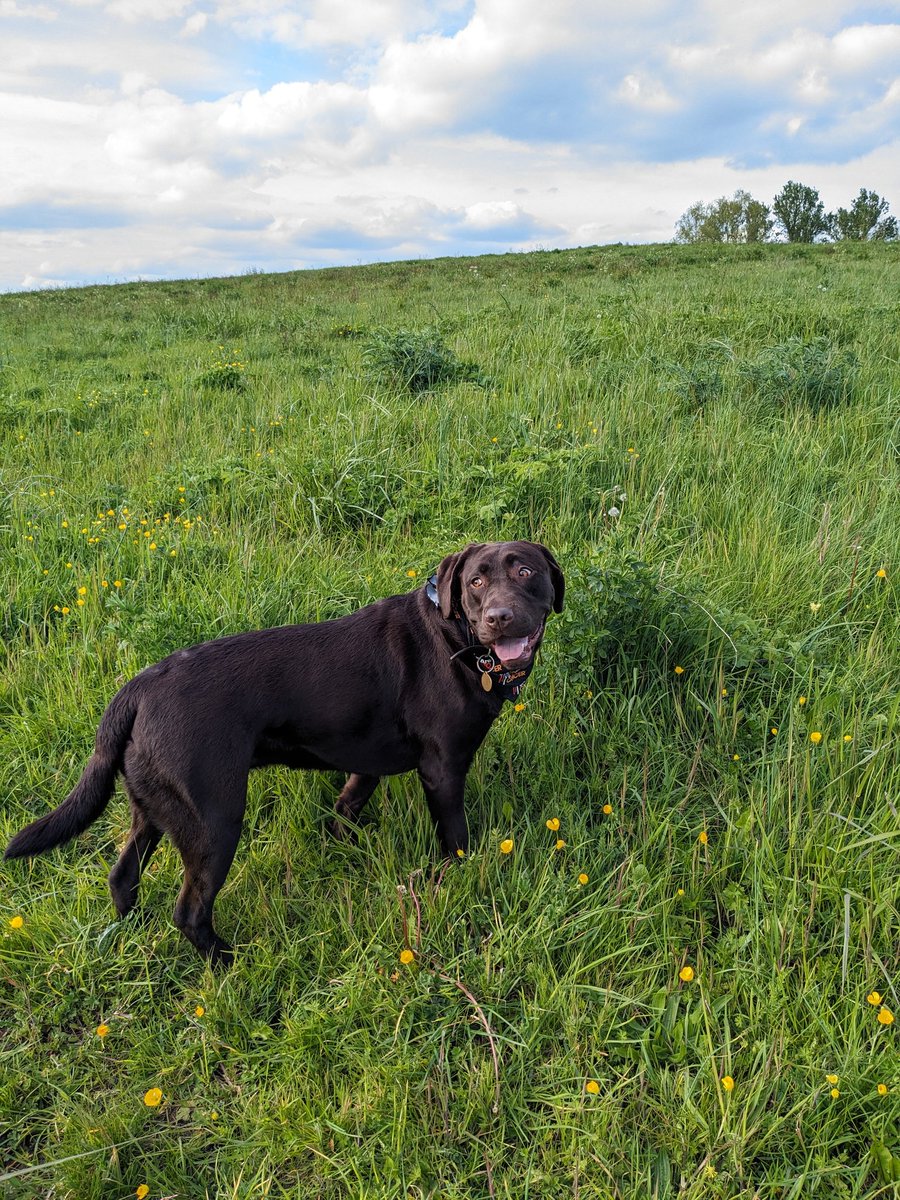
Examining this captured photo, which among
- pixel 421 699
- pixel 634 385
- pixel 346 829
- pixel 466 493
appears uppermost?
pixel 634 385

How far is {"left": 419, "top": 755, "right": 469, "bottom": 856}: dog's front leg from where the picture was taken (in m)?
2.59

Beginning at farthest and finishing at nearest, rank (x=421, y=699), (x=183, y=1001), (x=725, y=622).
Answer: (x=725, y=622) → (x=421, y=699) → (x=183, y=1001)

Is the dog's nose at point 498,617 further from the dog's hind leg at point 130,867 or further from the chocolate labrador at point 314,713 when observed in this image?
the dog's hind leg at point 130,867

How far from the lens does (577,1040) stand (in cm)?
205

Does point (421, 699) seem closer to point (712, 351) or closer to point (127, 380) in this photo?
point (712, 351)

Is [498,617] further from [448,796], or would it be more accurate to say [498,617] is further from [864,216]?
[864,216]

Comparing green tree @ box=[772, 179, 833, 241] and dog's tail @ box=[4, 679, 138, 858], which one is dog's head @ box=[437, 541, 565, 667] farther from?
green tree @ box=[772, 179, 833, 241]

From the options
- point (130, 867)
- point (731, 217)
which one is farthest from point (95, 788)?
point (731, 217)

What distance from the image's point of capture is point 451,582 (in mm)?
2715

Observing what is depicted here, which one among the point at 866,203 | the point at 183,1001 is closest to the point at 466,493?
the point at 183,1001

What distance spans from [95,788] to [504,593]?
145 centimetres

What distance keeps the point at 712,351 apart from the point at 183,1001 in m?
6.47

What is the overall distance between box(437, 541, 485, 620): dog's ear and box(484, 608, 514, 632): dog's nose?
0.32m

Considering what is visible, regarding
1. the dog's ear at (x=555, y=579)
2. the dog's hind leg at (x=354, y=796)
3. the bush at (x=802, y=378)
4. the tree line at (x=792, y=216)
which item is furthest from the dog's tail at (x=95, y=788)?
the tree line at (x=792, y=216)
